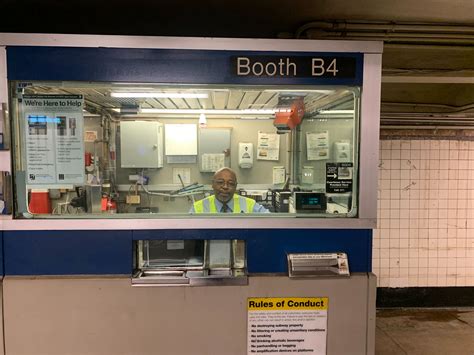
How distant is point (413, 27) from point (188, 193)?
2130mm

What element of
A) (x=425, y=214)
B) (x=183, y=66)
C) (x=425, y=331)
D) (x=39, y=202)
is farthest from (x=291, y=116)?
(x=425, y=331)

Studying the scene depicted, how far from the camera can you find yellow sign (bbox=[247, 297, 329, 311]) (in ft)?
6.16

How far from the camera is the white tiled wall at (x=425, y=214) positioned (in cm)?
418

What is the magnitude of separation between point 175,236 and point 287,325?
0.77 meters

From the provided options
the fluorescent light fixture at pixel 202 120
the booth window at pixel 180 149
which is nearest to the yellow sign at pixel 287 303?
the booth window at pixel 180 149

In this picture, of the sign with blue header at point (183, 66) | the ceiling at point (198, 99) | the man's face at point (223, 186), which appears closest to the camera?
the sign with blue header at point (183, 66)

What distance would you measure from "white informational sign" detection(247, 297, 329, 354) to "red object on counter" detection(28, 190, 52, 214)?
1218 mm

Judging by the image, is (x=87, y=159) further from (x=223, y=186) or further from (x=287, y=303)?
(x=287, y=303)

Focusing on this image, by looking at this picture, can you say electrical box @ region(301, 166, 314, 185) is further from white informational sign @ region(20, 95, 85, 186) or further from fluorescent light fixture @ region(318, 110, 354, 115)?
white informational sign @ region(20, 95, 85, 186)

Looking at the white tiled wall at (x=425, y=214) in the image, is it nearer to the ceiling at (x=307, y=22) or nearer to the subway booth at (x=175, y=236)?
the ceiling at (x=307, y=22)

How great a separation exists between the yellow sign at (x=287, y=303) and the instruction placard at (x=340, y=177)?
0.60 meters

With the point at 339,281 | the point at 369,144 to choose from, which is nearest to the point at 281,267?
the point at 339,281

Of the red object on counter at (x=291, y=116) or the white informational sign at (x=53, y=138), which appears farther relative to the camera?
the red object on counter at (x=291, y=116)

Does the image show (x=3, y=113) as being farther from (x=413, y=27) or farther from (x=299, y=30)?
(x=413, y=27)
